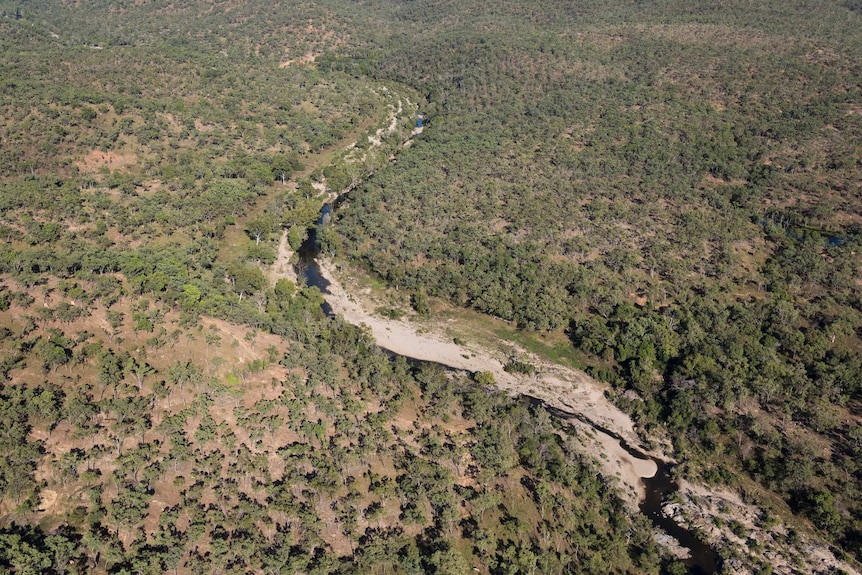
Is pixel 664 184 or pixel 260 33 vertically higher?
pixel 260 33

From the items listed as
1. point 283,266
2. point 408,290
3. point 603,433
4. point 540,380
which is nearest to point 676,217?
point 540,380

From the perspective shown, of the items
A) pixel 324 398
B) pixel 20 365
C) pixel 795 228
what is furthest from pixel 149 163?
pixel 795 228

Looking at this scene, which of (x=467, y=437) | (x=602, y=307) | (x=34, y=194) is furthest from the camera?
(x=34, y=194)

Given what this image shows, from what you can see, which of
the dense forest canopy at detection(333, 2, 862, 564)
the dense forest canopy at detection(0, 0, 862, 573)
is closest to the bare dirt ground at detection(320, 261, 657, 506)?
the dense forest canopy at detection(0, 0, 862, 573)

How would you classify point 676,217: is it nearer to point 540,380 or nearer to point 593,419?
point 540,380

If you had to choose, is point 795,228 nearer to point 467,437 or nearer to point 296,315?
point 467,437

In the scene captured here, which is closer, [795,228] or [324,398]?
[324,398]
